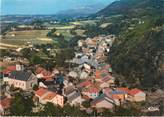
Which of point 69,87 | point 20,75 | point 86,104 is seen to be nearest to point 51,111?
point 86,104

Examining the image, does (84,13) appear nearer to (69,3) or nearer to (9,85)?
(69,3)

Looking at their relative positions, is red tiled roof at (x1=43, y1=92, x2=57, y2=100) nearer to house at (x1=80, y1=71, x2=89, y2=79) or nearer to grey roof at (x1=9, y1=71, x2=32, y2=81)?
grey roof at (x1=9, y1=71, x2=32, y2=81)

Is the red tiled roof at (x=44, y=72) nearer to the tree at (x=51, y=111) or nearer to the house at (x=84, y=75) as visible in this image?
the house at (x=84, y=75)

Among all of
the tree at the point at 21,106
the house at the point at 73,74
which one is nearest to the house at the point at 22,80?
the tree at the point at 21,106

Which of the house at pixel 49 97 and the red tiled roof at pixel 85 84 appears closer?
the house at pixel 49 97

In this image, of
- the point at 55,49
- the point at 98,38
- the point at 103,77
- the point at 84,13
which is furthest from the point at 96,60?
the point at 84,13

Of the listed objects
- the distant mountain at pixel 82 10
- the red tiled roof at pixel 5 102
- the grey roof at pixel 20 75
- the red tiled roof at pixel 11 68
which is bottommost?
the distant mountain at pixel 82 10

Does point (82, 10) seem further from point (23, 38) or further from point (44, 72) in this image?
point (44, 72)
